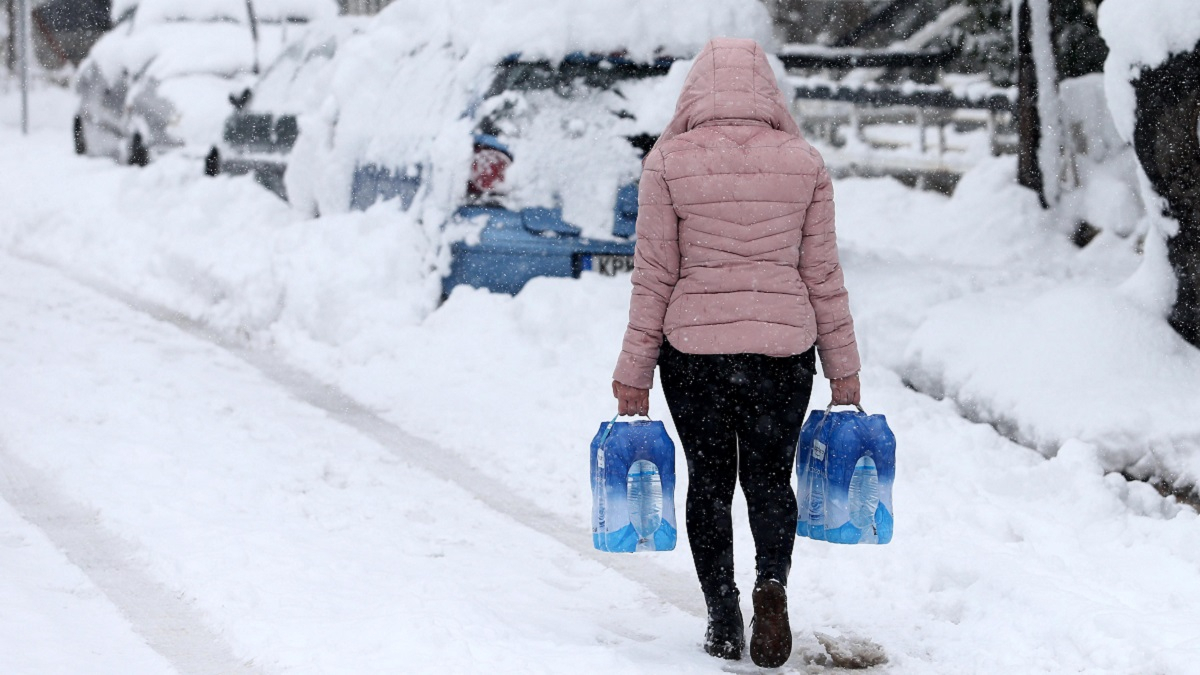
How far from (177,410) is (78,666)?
309 cm

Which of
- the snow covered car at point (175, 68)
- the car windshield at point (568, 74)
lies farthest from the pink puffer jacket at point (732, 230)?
the snow covered car at point (175, 68)

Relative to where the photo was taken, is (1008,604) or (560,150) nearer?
(1008,604)

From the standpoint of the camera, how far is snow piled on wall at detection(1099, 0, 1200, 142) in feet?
19.7

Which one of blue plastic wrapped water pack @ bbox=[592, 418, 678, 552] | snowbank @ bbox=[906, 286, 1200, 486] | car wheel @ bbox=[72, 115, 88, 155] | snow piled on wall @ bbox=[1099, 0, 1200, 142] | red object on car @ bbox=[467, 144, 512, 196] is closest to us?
blue plastic wrapped water pack @ bbox=[592, 418, 678, 552]

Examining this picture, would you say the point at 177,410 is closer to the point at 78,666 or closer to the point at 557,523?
the point at 557,523

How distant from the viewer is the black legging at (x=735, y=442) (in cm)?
373

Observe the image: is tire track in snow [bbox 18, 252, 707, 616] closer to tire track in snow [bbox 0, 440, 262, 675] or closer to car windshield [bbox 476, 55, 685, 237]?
tire track in snow [bbox 0, 440, 262, 675]

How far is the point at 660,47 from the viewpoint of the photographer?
7.90 m

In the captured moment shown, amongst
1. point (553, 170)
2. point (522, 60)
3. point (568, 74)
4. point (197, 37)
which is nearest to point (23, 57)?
point (197, 37)

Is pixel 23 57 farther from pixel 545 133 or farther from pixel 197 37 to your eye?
pixel 545 133

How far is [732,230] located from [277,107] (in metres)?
8.37

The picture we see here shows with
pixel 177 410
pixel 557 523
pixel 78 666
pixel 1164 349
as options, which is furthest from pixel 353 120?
pixel 78 666

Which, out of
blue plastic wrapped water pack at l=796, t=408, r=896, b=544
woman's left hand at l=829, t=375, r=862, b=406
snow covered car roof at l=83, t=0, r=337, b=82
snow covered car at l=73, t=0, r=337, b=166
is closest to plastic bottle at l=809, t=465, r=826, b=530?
blue plastic wrapped water pack at l=796, t=408, r=896, b=544

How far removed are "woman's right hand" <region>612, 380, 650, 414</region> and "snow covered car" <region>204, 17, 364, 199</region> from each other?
7.10 metres
